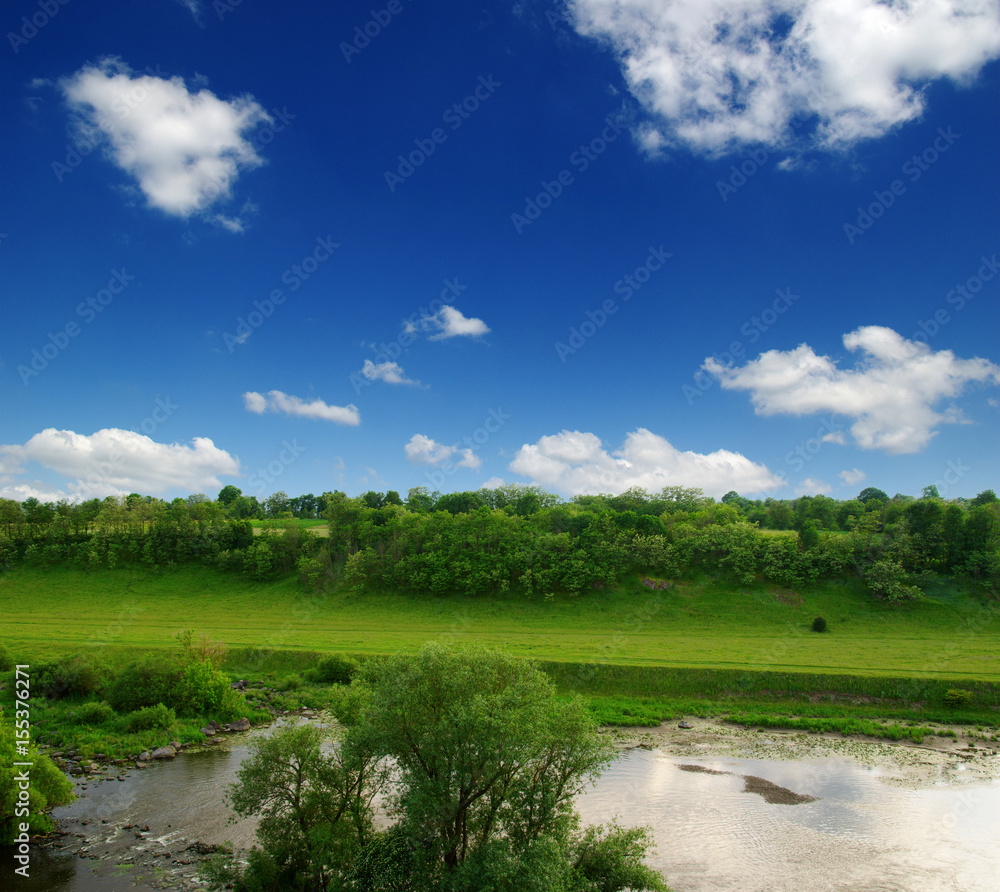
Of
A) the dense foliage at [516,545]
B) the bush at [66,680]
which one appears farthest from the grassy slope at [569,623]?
the bush at [66,680]

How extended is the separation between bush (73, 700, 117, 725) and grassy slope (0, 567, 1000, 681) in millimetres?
17609

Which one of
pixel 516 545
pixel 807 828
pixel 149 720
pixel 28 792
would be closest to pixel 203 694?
pixel 149 720

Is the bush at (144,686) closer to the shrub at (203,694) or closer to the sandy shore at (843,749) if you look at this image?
the shrub at (203,694)

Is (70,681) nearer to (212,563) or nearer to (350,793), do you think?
(350,793)

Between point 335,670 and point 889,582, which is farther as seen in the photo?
point 889,582

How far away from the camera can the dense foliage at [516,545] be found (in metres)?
72.4

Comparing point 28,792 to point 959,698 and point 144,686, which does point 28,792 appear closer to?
point 144,686

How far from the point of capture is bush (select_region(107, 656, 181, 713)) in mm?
41156

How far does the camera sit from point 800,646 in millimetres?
55531

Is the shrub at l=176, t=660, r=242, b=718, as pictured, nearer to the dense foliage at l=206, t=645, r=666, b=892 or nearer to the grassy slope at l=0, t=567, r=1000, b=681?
the grassy slope at l=0, t=567, r=1000, b=681

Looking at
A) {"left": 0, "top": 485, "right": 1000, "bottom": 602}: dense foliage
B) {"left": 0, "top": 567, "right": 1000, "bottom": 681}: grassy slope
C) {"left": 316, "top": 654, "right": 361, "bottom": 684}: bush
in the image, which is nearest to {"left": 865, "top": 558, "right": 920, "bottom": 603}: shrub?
{"left": 0, "top": 485, "right": 1000, "bottom": 602}: dense foliage

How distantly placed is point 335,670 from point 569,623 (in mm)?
30517

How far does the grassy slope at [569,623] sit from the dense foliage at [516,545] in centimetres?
352

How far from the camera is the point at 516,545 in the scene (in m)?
85.0
